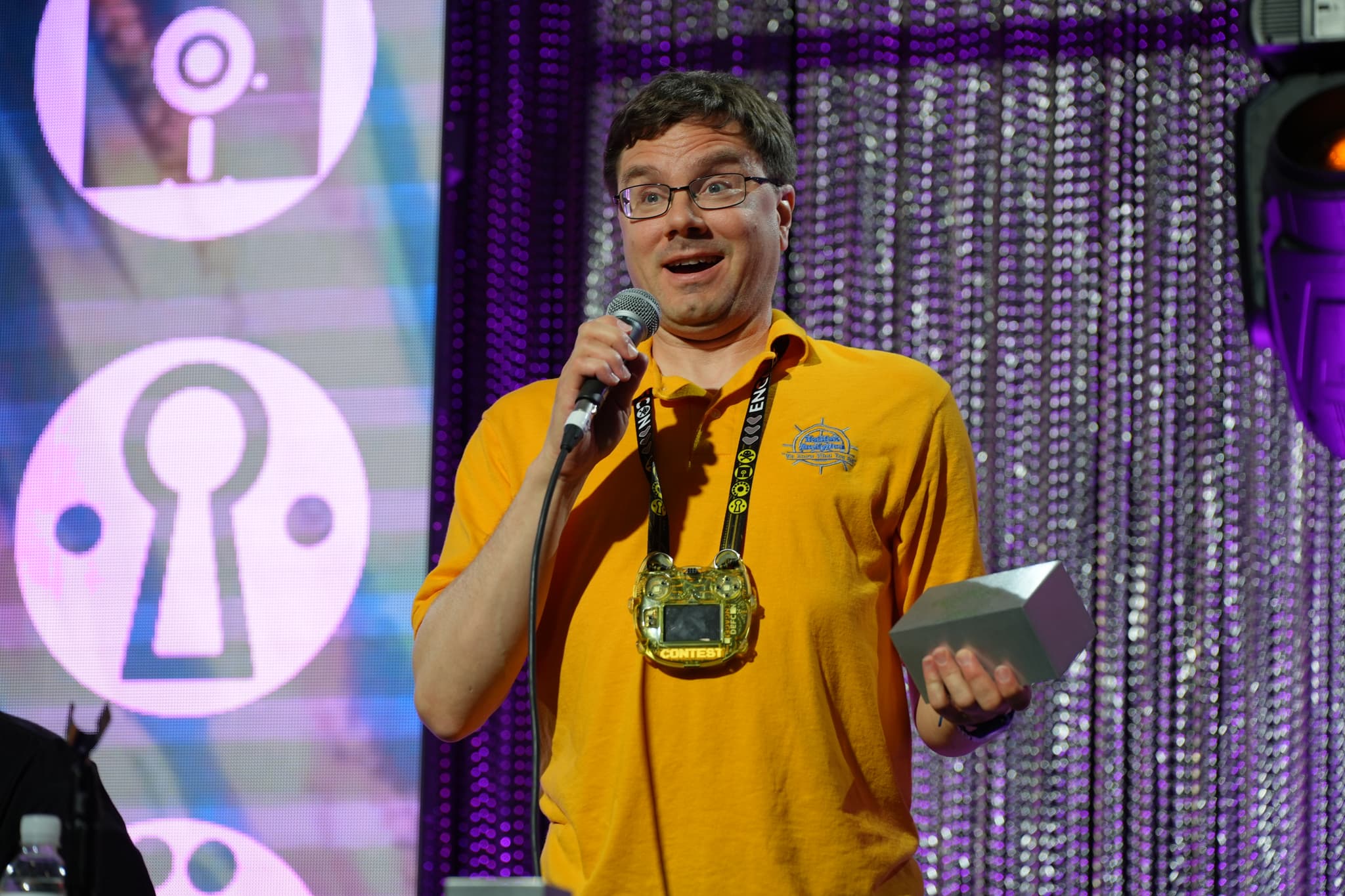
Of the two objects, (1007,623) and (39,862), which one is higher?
(1007,623)

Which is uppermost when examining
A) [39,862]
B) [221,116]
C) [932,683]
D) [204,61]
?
[204,61]

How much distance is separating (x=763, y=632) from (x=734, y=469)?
0.66 feet

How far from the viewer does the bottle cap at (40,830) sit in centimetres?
131

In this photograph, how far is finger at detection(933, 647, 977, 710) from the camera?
131 cm

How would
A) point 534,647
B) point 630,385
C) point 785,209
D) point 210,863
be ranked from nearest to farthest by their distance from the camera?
point 534,647 < point 630,385 < point 785,209 < point 210,863

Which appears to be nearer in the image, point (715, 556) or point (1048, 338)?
point (715, 556)

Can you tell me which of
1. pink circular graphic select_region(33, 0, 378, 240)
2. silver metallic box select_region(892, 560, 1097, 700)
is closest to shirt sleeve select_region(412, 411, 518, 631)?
silver metallic box select_region(892, 560, 1097, 700)

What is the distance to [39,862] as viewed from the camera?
4.39ft

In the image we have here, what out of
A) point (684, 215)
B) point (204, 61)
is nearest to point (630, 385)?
point (684, 215)

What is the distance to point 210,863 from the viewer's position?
3033mm

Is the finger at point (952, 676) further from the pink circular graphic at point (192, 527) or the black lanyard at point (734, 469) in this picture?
the pink circular graphic at point (192, 527)

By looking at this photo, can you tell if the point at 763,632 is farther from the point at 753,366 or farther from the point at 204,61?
the point at 204,61

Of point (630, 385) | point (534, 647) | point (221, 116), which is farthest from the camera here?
point (221, 116)

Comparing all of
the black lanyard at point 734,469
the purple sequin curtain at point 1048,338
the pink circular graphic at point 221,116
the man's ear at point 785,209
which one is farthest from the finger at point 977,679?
the pink circular graphic at point 221,116
